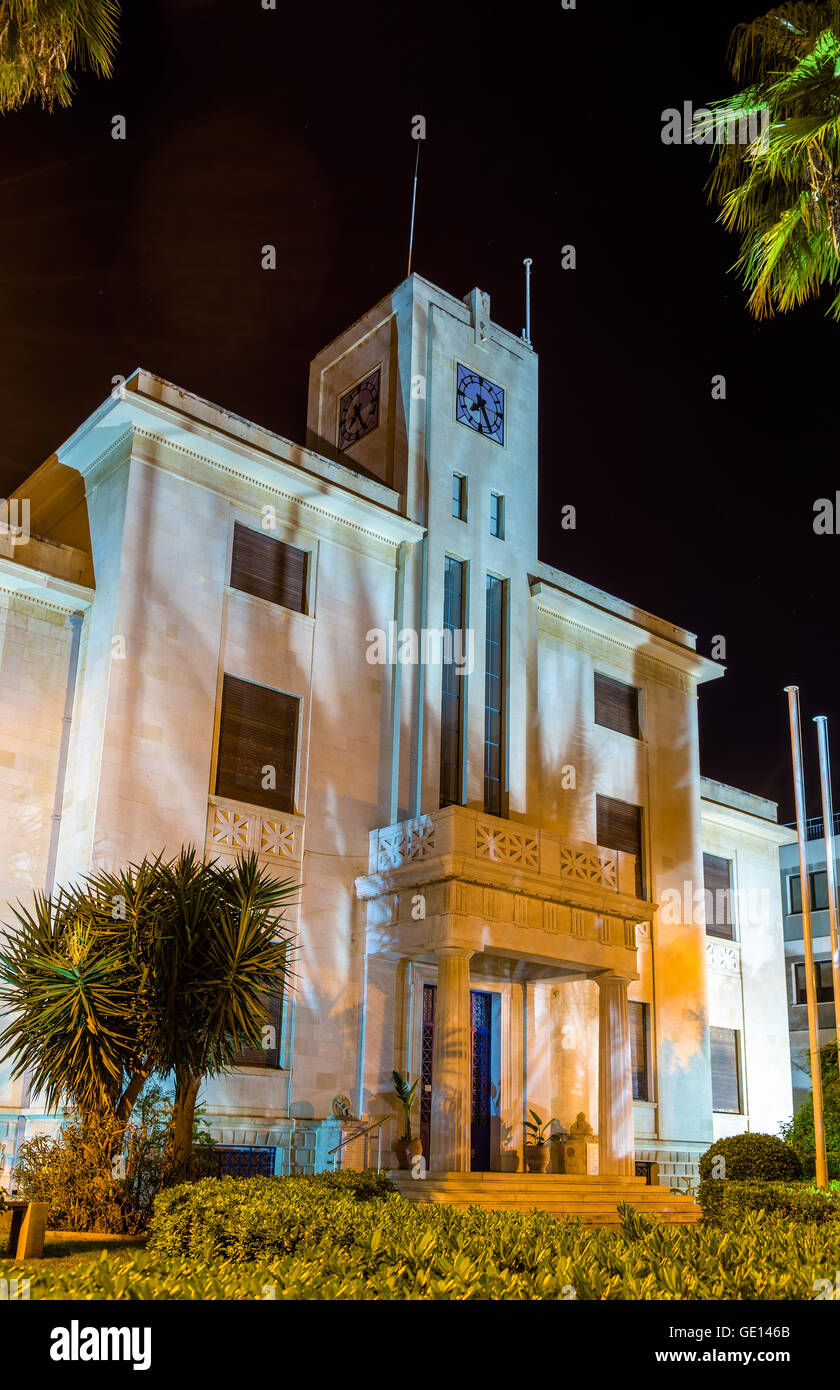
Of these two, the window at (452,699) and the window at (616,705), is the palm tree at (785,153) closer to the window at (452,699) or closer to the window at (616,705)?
the window at (452,699)

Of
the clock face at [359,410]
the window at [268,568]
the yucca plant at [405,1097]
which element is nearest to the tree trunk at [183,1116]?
the yucca plant at [405,1097]

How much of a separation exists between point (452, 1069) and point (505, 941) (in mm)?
2687

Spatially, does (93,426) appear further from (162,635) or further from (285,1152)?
(285,1152)

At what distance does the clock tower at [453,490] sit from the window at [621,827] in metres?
3.43

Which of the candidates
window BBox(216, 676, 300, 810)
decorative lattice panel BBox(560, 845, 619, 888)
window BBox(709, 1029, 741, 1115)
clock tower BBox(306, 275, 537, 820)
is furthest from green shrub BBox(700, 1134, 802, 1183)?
window BBox(216, 676, 300, 810)

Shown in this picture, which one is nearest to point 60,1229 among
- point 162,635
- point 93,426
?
point 162,635

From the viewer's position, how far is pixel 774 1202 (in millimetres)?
19875

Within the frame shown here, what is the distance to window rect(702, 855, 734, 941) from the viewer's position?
121 ft

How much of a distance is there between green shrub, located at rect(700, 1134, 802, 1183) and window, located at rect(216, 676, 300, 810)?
13.9 metres

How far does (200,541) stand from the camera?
949 inches

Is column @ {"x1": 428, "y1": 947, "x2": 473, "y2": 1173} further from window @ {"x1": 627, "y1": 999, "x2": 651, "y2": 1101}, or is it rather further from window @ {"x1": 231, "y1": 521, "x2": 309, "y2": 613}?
window @ {"x1": 627, "y1": 999, "x2": 651, "y2": 1101}

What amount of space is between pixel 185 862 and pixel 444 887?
6.03 meters

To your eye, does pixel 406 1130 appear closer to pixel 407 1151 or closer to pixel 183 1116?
pixel 407 1151

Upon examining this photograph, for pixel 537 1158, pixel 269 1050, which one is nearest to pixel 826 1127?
pixel 537 1158
